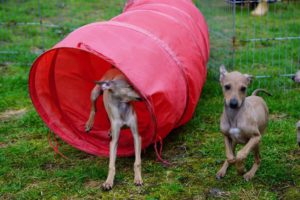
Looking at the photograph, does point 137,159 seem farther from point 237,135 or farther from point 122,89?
point 237,135

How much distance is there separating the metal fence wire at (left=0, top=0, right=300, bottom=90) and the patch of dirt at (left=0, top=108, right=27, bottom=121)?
6.47ft

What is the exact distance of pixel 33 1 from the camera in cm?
1297

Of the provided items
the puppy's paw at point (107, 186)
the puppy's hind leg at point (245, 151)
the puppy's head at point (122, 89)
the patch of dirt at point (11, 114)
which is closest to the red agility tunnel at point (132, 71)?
the puppy's head at point (122, 89)

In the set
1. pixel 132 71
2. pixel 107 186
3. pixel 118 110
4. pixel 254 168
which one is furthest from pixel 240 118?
pixel 107 186

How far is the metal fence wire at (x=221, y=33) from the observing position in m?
7.75

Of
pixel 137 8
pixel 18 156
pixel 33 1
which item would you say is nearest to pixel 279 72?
pixel 137 8

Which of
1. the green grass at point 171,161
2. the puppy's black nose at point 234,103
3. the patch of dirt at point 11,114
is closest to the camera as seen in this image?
the puppy's black nose at point 234,103

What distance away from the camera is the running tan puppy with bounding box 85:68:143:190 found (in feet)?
15.6

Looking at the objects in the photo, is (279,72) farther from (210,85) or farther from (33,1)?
(33,1)

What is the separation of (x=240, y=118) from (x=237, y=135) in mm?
152

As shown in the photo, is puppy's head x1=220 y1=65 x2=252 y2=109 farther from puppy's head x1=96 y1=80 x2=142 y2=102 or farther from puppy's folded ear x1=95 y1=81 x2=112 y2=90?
puppy's folded ear x1=95 y1=81 x2=112 y2=90

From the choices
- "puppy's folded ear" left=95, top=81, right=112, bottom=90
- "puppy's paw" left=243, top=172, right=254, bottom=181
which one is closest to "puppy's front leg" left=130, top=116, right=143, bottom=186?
"puppy's folded ear" left=95, top=81, right=112, bottom=90

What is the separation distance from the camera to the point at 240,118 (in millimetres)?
4469

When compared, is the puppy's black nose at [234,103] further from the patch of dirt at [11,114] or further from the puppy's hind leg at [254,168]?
the patch of dirt at [11,114]
